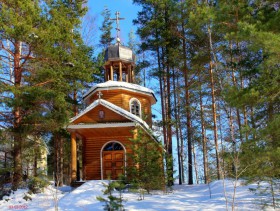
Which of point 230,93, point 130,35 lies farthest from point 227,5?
point 130,35

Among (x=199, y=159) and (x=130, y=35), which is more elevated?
(x=130, y=35)

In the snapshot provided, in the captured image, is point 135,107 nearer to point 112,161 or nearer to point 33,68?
point 112,161

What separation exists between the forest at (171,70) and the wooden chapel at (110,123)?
3.81 ft

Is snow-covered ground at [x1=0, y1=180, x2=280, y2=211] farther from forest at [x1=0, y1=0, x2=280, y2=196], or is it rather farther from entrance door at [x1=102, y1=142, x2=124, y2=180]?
entrance door at [x1=102, y1=142, x2=124, y2=180]

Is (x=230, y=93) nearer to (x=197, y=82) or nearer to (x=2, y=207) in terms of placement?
(x=2, y=207)

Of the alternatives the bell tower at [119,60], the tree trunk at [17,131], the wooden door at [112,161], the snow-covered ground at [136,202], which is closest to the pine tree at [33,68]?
the tree trunk at [17,131]

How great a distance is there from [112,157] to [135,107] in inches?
156

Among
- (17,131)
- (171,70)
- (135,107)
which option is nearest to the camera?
(17,131)

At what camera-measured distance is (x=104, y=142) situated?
1862 centimetres

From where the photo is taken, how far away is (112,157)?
730 inches

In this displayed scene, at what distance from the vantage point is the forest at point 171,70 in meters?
8.56

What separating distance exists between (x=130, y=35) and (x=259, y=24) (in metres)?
29.5

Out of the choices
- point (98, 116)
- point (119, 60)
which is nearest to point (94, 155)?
point (98, 116)

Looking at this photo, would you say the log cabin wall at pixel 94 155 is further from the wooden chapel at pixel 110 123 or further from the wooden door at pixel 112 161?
the wooden door at pixel 112 161
